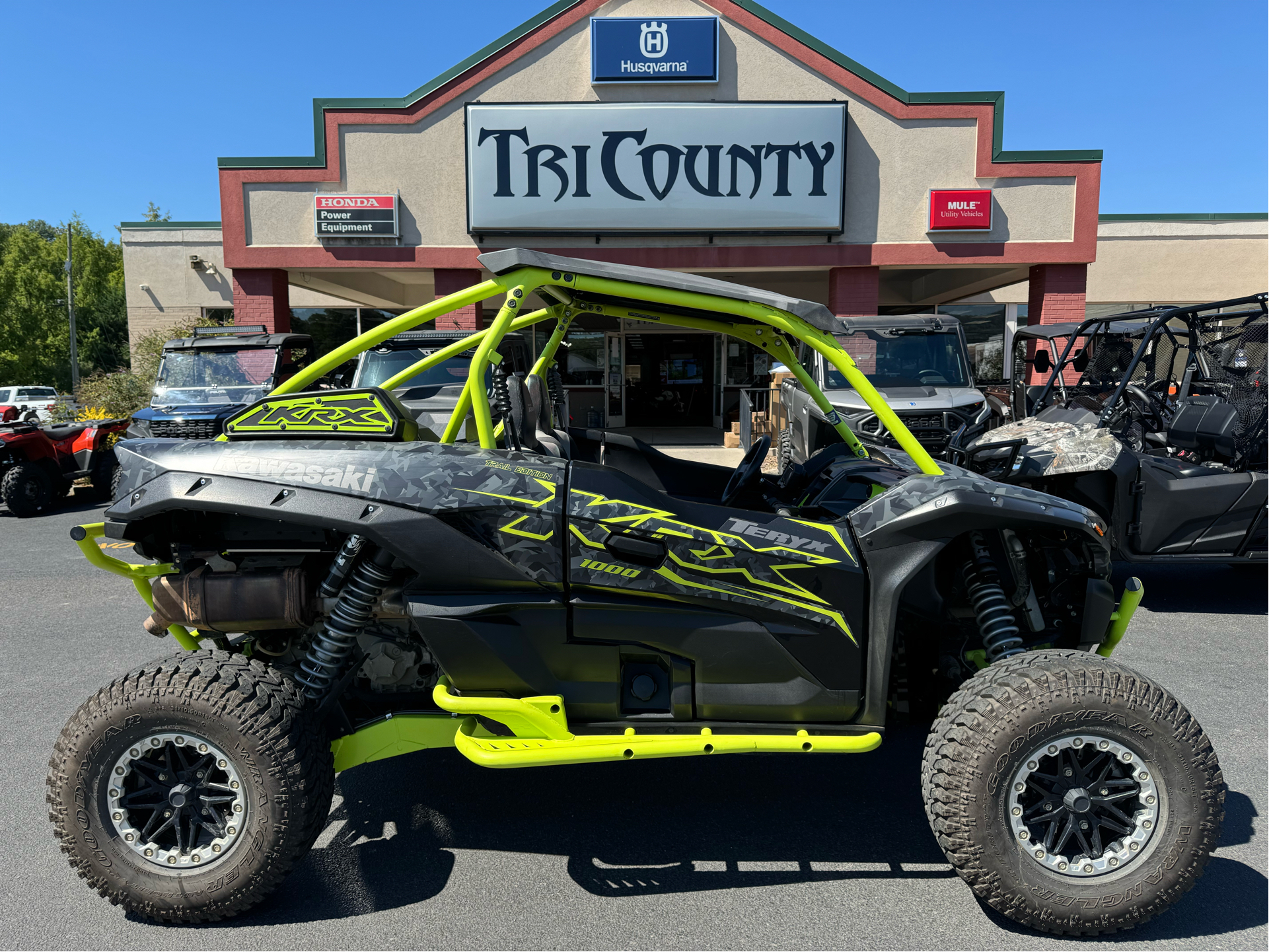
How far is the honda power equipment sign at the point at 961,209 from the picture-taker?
50.5ft

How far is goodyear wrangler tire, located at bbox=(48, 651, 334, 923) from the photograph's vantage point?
264 cm

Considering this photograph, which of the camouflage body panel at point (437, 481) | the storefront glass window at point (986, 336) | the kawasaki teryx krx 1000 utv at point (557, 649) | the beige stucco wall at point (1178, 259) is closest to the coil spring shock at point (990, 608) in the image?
the kawasaki teryx krx 1000 utv at point (557, 649)

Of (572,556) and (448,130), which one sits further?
(448,130)

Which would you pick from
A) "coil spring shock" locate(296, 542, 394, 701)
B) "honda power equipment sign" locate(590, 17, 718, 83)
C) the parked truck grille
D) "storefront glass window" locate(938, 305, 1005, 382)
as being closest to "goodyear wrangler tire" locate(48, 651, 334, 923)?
→ "coil spring shock" locate(296, 542, 394, 701)

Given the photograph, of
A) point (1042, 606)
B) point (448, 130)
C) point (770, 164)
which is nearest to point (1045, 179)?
point (770, 164)

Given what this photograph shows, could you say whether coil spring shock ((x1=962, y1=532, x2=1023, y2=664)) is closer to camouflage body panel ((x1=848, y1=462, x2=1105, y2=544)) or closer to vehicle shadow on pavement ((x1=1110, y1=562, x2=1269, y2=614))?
camouflage body panel ((x1=848, y1=462, x2=1105, y2=544))

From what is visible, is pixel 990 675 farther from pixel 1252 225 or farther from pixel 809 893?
pixel 1252 225

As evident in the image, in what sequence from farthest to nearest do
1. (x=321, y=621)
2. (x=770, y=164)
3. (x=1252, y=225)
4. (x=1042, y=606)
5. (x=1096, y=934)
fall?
1. (x=1252, y=225)
2. (x=770, y=164)
3. (x=1042, y=606)
4. (x=321, y=621)
5. (x=1096, y=934)

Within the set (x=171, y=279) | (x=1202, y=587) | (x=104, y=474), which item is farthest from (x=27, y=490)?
(x=171, y=279)

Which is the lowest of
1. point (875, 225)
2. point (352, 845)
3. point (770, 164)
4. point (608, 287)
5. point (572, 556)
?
point (352, 845)

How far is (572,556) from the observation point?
2.72 meters

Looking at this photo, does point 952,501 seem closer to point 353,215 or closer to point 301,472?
point 301,472

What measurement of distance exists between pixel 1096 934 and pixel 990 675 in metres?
0.86

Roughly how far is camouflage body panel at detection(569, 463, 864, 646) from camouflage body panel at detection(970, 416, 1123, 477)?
3.34 m
